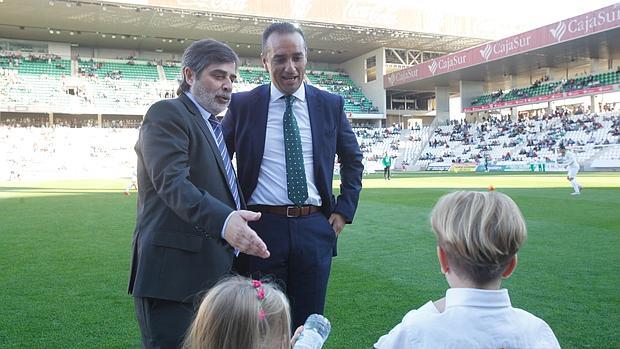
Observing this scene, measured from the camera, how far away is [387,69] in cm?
5419

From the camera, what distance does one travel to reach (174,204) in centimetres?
204

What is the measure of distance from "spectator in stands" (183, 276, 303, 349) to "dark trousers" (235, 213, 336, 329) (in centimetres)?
89

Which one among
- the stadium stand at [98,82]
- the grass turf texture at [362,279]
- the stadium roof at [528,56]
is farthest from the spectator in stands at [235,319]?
the stadium stand at [98,82]

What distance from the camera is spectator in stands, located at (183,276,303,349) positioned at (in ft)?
5.68

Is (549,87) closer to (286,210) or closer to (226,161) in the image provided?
(286,210)

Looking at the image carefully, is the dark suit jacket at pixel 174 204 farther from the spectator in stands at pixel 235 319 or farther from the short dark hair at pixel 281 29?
the short dark hair at pixel 281 29

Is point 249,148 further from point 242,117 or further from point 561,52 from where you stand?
point 561,52

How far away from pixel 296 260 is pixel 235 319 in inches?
39.2

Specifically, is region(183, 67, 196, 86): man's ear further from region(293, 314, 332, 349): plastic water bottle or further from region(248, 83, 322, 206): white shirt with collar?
region(293, 314, 332, 349): plastic water bottle

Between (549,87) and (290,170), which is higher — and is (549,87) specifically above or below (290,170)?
above

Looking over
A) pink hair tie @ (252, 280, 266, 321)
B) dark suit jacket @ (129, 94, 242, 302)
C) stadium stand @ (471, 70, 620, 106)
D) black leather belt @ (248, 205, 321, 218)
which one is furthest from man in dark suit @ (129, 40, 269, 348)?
stadium stand @ (471, 70, 620, 106)

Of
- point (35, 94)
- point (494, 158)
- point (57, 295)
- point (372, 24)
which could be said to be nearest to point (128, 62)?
point (35, 94)

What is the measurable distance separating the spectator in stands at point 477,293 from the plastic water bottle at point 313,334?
0.84 ft

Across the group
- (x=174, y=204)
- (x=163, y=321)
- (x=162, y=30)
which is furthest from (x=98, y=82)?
(x=174, y=204)
